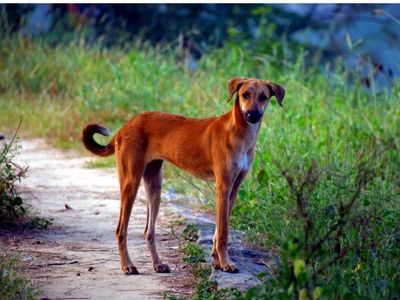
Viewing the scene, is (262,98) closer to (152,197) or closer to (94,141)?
(152,197)

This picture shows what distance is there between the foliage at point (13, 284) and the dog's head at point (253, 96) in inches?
68.9

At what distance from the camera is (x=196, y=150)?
700 cm

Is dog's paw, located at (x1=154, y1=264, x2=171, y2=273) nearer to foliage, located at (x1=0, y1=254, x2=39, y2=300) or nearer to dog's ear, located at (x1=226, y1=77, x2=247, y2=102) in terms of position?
foliage, located at (x1=0, y1=254, x2=39, y2=300)

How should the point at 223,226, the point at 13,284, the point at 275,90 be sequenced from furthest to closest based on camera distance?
the point at 275,90, the point at 223,226, the point at 13,284

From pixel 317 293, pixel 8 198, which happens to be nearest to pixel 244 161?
pixel 317 293

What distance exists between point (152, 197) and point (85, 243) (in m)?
0.78

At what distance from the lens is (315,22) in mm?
22156

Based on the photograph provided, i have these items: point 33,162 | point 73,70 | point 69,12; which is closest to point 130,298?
point 33,162

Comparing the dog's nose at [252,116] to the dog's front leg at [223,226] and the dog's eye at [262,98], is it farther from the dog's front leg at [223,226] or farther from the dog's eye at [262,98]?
the dog's front leg at [223,226]

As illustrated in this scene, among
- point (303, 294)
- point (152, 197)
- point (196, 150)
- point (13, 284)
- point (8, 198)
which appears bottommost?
point (8, 198)

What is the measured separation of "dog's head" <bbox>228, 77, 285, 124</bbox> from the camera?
6609mm

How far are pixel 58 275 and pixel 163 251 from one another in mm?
1071

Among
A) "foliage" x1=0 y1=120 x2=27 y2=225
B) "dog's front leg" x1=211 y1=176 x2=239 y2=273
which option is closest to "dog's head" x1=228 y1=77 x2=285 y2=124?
"dog's front leg" x1=211 y1=176 x2=239 y2=273

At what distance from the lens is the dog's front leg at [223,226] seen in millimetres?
6684
